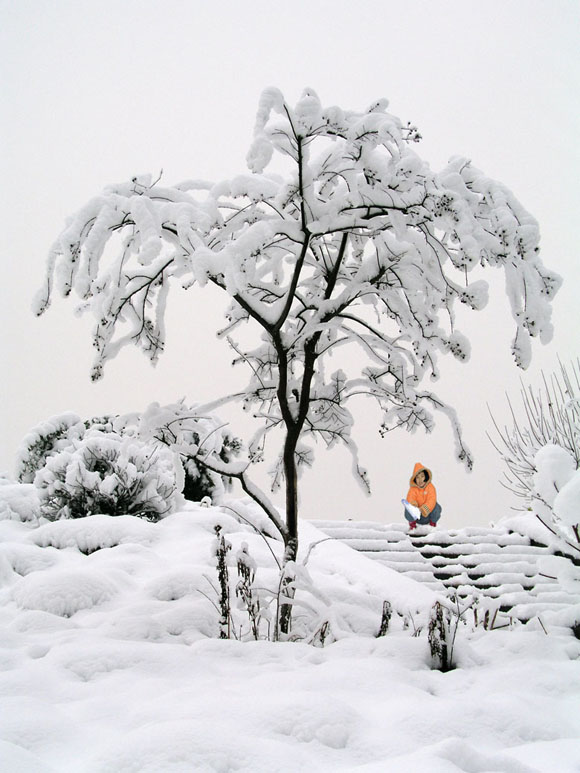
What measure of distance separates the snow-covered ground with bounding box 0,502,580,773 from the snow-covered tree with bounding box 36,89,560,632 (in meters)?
0.83

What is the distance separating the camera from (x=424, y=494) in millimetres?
8508

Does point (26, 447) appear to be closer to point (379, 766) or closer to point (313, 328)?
point (313, 328)

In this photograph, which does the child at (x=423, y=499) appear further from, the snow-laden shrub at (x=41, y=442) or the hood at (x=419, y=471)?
the snow-laden shrub at (x=41, y=442)

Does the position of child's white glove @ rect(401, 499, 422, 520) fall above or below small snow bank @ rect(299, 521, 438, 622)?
above

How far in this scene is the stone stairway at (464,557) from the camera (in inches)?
226

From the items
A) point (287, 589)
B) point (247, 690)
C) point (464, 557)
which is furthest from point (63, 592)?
point (464, 557)

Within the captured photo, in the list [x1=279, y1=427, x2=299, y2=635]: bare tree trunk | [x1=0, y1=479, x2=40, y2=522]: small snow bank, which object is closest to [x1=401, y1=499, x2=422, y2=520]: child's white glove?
[x1=0, y1=479, x2=40, y2=522]: small snow bank

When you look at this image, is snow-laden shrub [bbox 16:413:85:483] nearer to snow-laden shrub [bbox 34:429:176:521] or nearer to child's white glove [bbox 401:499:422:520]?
snow-laden shrub [bbox 34:429:176:521]

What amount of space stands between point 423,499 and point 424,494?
77 millimetres

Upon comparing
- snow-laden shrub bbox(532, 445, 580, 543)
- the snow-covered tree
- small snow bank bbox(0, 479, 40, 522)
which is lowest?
small snow bank bbox(0, 479, 40, 522)

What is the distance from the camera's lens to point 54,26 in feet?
335

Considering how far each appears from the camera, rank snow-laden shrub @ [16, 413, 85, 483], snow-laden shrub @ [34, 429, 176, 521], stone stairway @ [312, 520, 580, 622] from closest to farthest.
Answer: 1. stone stairway @ [312, 520, 580, 622]
2. snow-laden shrub @ [34, 429, 176, 521]
3. snow-laden shrub @ [16, 413, 85, 483]

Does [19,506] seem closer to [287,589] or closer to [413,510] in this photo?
[287,589]

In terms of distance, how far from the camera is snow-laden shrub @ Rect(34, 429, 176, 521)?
6698mm
